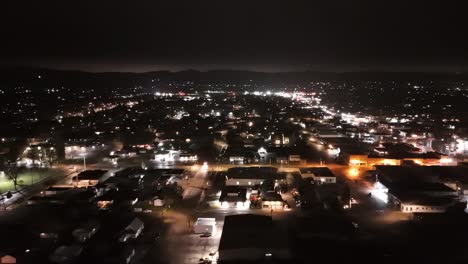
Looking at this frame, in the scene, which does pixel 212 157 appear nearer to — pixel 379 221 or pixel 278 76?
pixel 379 221

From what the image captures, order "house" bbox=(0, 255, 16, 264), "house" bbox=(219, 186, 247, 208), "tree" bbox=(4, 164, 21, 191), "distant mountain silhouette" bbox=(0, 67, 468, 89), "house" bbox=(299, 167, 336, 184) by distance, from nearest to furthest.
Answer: "house" bbox=(0, 255, 16, 264) → "house" bbox=(219, 186, 247, 208) → "house" bbox=(299, 167, 336, 184) → "tree" bbox=(4, 164, 21, 191) → "distant mountain silhouette" bbox=(0, 67, 468, 89)

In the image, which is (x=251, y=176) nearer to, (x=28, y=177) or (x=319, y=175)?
(x=319, y=175)

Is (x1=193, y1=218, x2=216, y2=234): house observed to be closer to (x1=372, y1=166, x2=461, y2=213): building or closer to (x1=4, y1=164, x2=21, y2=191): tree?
(x1=372, y1=166, x2=461, y2=213): building

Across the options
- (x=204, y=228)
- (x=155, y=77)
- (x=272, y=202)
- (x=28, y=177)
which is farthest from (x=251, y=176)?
(x=155, y=77)

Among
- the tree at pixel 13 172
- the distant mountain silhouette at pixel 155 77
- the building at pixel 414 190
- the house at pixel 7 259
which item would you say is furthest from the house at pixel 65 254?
the distant mountain silhouette at pixel 155 77

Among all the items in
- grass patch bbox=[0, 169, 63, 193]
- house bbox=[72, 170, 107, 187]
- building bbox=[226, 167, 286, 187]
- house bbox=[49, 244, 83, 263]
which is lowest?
house bbox=[49, 244, 83, 263]

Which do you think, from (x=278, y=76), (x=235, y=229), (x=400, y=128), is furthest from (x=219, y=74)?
(x=235, y=229)

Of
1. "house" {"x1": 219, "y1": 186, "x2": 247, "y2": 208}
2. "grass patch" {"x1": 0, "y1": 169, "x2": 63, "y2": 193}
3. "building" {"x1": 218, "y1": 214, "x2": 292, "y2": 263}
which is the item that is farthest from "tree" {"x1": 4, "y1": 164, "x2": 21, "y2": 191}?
"building" {"x1": 218, "y1": 214, "x2": 292, "y2": 263}
